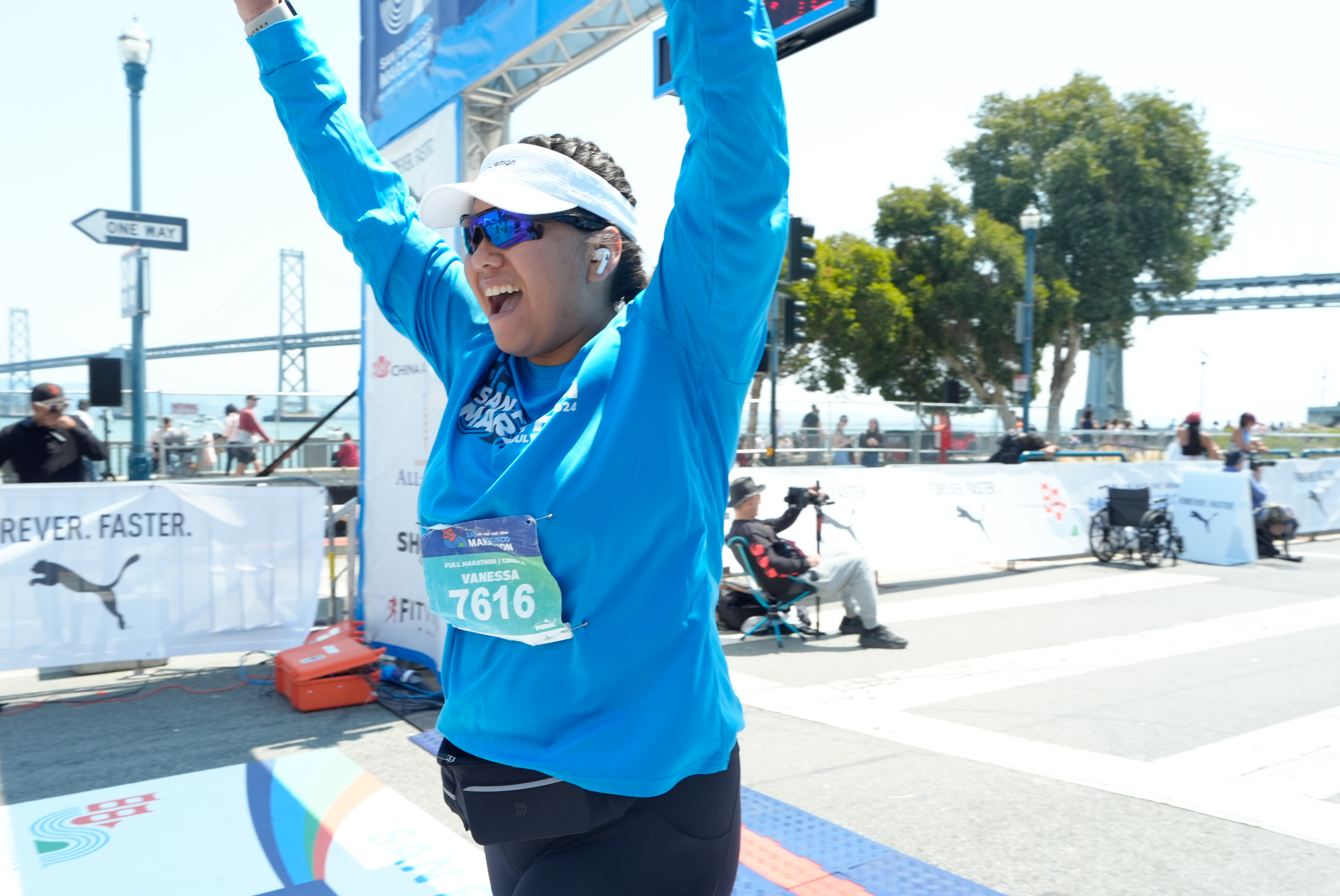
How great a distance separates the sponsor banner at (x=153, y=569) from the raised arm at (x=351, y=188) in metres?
5.35

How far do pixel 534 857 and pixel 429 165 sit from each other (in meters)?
5.48

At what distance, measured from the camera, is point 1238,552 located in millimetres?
11852

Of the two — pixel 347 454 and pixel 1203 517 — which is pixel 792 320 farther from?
pixel 347 454

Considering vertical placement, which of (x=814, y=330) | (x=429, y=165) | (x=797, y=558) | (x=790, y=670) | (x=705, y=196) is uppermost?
(x=814, y=330)

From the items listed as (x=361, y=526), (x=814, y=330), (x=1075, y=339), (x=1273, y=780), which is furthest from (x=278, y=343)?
(x=1273, y=780)

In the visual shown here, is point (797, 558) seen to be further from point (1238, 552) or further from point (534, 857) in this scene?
point (1238, 552)

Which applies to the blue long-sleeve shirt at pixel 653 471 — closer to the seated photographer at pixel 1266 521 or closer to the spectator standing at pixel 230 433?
the seated photographer at pixel 1266 521

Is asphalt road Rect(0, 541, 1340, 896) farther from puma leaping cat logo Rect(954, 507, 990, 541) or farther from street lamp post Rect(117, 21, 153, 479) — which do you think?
street lamp post Rect(117, 21, 153, 479)

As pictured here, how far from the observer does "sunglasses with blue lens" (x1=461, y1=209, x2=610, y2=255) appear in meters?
1.39

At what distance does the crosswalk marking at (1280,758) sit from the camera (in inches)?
173

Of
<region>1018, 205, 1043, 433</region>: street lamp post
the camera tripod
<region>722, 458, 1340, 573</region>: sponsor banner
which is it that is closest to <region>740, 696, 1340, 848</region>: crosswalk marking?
the camera tripod

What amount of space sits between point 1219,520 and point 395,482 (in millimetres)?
10674

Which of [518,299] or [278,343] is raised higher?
[278,343]

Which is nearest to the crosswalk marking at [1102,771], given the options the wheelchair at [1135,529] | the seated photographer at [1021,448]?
the wheelchair at [1135,529]
